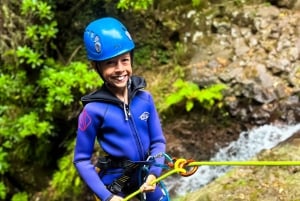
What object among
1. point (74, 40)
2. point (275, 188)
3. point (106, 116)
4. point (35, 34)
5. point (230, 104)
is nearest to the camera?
point (106, 116)

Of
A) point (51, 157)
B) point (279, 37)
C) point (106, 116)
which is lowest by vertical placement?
point (51, 157)

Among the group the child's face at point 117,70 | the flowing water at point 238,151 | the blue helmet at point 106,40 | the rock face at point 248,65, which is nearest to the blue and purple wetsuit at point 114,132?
the child's face at point 117,70

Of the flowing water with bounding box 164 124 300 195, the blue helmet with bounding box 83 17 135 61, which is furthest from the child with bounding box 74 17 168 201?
the flowing water with bounding box 164 124 300 195

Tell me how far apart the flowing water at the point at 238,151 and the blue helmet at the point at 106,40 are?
316 cm

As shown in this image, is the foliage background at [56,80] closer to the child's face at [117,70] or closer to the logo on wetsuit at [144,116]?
the logo on wetsuit at [144,116]

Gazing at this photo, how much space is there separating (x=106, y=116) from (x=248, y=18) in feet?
14.9

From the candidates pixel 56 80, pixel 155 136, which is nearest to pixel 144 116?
pixel 155 136

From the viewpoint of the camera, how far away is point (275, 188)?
141 inches

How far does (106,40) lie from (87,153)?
654 millimetres

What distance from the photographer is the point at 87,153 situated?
259 cm

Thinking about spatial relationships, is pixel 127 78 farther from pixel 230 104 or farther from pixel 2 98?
pixel 2 98

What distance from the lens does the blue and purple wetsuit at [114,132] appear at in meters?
2.57

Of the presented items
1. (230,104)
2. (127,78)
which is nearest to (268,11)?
(230,104)

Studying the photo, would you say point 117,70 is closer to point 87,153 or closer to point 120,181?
point 87,153
